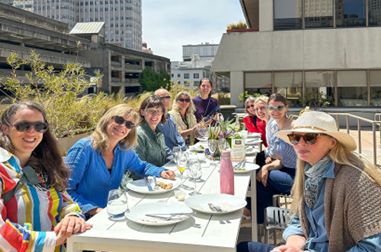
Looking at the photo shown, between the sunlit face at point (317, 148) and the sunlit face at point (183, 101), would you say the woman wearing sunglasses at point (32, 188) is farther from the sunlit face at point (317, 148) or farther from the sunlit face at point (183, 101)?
the sunlit face at point (183, 101)

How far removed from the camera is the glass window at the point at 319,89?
43.3 feet

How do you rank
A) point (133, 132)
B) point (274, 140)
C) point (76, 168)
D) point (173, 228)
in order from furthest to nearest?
point (274, 140) → point (133, 132) → point (76, 168) → point (173, 228)

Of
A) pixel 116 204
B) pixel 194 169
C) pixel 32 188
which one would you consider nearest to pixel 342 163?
pixel 194 169

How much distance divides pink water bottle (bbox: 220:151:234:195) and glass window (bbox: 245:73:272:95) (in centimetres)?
1144

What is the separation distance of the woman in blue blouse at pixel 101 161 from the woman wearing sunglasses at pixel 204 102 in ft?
12.1

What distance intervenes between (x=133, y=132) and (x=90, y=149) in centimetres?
48

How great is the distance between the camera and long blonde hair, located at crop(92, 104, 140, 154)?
2.54 m

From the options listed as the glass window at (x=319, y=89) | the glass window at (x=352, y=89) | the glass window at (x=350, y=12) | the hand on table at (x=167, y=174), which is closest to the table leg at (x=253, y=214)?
the hand on table at (x=167, y=174)

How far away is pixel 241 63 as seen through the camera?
13250 millimetres

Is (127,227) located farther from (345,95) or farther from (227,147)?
(345,95)

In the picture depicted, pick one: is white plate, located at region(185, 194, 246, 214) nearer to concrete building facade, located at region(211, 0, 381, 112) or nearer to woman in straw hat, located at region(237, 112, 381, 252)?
woman in straw hat, located at region(237, 112, 381, 252)

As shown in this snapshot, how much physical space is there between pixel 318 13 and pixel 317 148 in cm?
1243

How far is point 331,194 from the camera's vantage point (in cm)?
162

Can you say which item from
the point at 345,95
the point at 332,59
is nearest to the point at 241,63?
the point at 332,59
